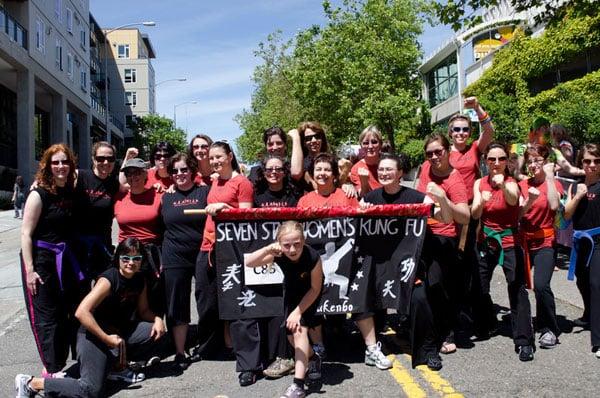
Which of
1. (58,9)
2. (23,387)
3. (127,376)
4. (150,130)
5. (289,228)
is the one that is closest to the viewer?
(23,387)

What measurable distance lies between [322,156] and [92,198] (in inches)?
82.8

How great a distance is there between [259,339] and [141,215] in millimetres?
1558

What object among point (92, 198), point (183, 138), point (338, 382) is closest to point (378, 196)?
point (338, 382)

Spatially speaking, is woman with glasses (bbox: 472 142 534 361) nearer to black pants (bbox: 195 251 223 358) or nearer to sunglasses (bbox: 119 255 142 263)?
black pants (bbox: 195 251 223 358)

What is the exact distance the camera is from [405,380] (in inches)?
187

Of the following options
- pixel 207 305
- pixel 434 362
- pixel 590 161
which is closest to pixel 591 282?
pixel 590 161

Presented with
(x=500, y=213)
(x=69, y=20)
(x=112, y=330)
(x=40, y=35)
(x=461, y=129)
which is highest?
(x=69, y=20)

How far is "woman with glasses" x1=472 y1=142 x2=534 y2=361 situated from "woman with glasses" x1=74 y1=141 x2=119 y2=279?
3.40 m

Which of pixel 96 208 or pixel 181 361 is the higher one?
pixel 96 208

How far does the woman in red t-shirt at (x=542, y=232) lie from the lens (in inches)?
219

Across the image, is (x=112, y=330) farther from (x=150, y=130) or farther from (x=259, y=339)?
(x=150, y=130)

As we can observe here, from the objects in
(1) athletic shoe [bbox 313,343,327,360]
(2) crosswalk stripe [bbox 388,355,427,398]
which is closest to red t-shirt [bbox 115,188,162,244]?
(1) athletic shoe [bbox 313,343,327,360]

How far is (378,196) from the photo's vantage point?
538 cm

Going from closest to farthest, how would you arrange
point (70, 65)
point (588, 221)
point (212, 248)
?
1. point (212, 248)
2. point (588, 221)
3. point (70, 65)
